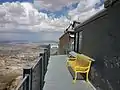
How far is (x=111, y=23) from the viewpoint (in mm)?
5770

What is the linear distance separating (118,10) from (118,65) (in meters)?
1.18

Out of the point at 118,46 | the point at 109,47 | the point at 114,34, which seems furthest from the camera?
the point at 109,47

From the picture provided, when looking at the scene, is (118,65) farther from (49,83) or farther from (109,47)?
(49,83)

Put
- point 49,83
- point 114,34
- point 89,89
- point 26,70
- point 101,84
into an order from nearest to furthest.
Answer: point 26,70, point 114,34, point 101,84, point 89,89, point 49,83

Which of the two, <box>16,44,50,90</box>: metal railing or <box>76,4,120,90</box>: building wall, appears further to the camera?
<box>76,4,120,90</box>: building wall

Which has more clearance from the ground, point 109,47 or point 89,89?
point 109,47

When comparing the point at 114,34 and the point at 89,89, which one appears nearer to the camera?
the point at 114,34

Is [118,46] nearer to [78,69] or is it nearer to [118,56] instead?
[118,56]

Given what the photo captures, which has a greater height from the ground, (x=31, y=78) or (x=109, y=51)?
(x=109, y=51)

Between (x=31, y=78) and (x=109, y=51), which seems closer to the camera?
(x=31, y=78)

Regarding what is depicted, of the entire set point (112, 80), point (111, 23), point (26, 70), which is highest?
point (111, 23)

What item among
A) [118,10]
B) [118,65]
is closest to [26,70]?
[118,65]

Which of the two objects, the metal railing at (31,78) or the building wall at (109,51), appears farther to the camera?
the building wall at (109,51)

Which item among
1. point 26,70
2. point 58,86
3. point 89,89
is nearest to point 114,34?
point 26,70
